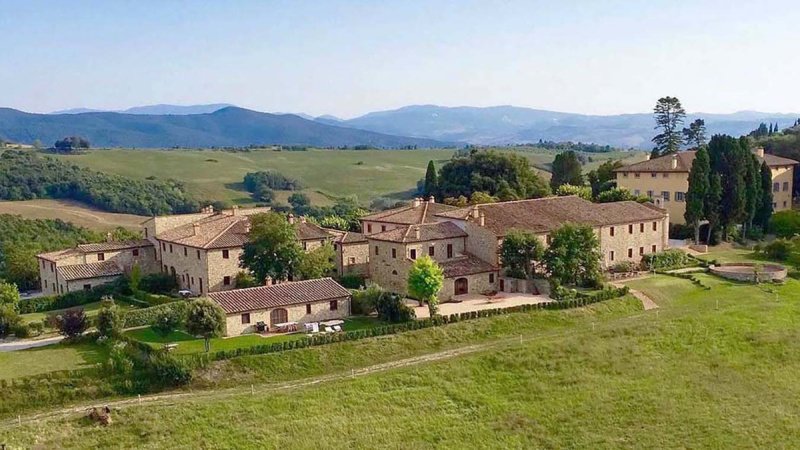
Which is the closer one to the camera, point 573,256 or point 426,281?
point 426,281

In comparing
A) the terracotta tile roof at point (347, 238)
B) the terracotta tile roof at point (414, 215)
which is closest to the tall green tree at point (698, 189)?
the terracotta tile roof at point (414, 215)

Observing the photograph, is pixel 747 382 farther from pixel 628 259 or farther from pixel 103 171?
pixel 103 171

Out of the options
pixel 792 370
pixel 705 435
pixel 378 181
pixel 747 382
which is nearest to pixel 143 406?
pixel 705 435

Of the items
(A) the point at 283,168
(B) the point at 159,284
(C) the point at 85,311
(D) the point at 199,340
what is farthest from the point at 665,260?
(A) the point at 283,168

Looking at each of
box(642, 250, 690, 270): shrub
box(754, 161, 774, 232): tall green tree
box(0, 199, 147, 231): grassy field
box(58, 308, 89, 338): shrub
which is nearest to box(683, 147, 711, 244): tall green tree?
box(642, 250, 690, 270): shrub

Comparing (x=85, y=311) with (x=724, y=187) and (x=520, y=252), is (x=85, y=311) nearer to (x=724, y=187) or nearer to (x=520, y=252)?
(x=520, y=252)

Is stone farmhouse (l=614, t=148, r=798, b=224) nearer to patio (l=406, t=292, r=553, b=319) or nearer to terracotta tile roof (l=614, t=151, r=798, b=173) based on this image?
terracotta tile roof (l=614, t=151, r=798, b=173)
